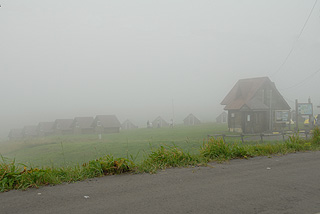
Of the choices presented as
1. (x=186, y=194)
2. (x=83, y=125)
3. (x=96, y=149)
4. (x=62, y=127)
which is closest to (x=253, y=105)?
(x=96, y=149)

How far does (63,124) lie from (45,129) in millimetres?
7580

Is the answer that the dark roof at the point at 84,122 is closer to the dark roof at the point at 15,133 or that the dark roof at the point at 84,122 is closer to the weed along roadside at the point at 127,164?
the dark roof at the point at 15,133

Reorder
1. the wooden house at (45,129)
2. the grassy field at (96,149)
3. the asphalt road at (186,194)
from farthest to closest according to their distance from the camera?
the wooden house at (45,129)
the grassy field at (96,149)
the asphalt road at (186,194)

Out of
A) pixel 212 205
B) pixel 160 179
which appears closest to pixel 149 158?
pixel 160 179

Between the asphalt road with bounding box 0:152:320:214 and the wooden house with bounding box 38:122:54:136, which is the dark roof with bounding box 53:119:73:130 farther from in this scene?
the asphalt road with bounding box 0:152:320:214

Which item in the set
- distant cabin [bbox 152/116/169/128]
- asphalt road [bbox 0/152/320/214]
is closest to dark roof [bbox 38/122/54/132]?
distant cabin [bbox 152/116/169/128]

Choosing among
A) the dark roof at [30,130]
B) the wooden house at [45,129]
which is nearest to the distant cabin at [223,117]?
the wooden house at [45,129]

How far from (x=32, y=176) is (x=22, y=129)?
98.1 metres

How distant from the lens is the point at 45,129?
87688 mm

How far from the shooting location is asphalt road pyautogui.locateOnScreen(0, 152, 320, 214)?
432cm

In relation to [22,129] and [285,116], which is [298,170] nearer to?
[285,116]

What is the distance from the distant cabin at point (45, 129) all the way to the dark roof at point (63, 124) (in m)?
2.48

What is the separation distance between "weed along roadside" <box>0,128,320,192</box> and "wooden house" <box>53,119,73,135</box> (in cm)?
7900

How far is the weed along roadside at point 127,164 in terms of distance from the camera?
18.4 ft
